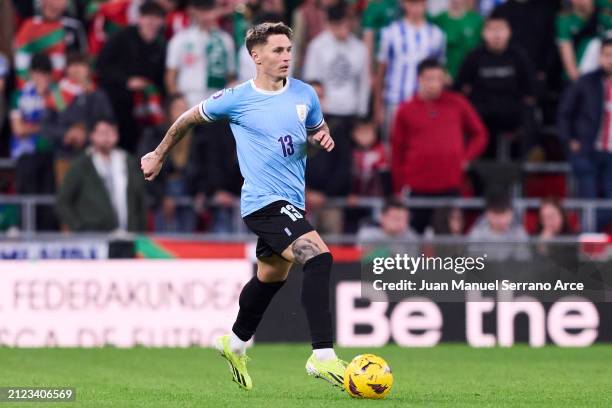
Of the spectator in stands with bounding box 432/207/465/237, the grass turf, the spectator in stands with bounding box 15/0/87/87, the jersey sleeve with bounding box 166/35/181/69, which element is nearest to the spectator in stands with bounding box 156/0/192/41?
the jersey sleeve with bounding box 166/35/181/69

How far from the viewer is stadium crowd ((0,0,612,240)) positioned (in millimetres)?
16406

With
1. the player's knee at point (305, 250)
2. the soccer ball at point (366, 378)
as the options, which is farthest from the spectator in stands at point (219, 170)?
the soccer ball at point (366, 378)

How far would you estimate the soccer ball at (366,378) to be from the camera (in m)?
8.78

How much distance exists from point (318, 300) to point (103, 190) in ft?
24.6

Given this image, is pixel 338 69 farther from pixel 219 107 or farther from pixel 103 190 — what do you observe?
pixel 219 107

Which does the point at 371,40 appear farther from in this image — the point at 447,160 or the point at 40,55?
the point at 40,55

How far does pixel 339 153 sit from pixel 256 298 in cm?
675

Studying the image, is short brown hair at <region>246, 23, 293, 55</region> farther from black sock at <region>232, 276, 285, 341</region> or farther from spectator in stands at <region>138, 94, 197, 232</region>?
spectator in stands at <region>138, 94, 197, 232</region>

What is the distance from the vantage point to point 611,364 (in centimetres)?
1242

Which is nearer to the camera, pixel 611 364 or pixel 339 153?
→ pixel 611 364

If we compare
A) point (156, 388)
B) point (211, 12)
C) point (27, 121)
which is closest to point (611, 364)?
point (156, 388)

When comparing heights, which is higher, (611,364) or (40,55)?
(40,55)

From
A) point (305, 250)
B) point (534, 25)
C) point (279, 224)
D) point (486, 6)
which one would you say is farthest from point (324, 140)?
point (486, 6)

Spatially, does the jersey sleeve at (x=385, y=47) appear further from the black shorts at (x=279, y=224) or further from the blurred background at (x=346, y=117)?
the black shorts at (x=279, y=224)
